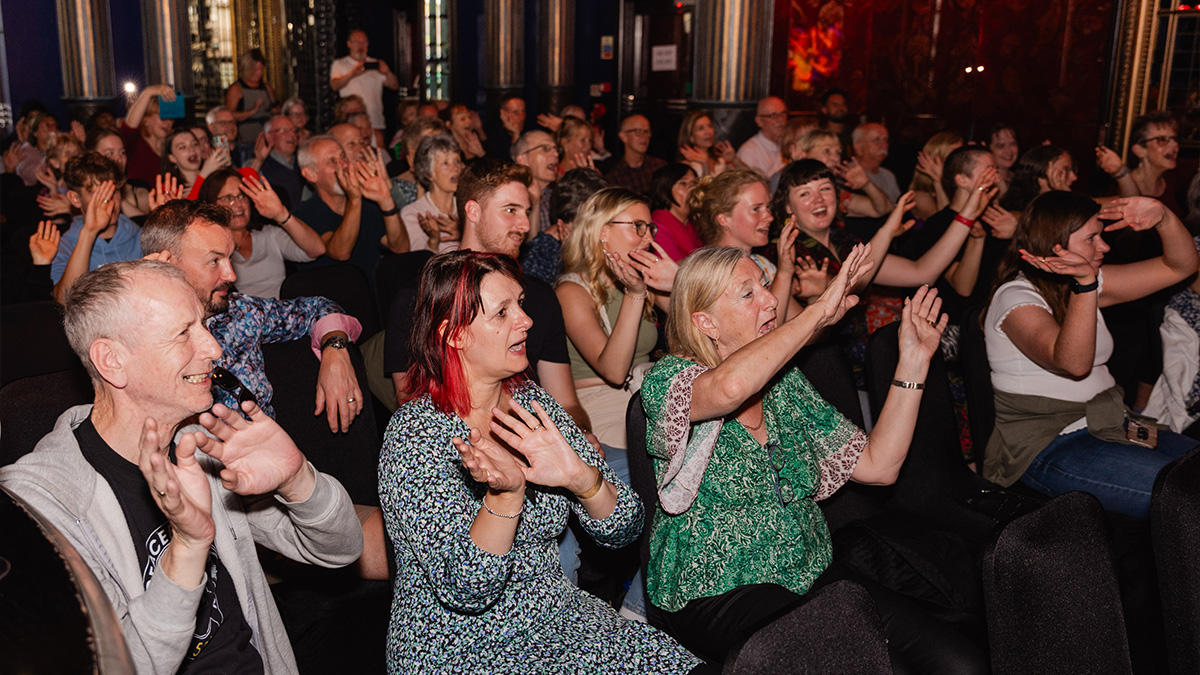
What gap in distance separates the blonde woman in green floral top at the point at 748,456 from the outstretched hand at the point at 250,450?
79cm

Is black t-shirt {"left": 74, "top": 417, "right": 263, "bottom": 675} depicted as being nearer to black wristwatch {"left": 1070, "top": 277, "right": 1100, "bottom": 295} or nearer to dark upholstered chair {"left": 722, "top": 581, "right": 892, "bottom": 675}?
dark upholstered chair {"left": 722, "top": 581, "right": 892, "bottom": 675}

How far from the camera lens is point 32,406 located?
1994mm

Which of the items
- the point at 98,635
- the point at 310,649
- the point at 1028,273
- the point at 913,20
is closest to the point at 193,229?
the point at 310,649

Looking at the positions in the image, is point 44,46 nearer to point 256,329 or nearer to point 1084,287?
point 256,329

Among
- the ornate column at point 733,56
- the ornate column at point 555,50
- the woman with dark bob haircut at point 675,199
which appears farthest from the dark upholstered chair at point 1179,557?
the ornate column at point 555,50

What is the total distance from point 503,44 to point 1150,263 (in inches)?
412

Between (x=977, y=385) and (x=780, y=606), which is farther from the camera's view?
(x=977, y=385)

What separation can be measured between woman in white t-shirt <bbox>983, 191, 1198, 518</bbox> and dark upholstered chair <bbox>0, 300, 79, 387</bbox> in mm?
2705

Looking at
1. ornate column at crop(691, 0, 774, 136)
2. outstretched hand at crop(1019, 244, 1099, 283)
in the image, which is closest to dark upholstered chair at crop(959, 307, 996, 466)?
outstretched hand at crop(1019, 244, 1099, 283)

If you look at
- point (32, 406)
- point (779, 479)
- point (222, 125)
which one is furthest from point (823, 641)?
point (222, 125)

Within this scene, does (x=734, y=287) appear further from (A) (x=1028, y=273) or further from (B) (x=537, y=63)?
(B) (x=537, y=63)

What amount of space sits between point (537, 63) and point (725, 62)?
184 inches

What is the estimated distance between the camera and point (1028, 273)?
292 centimetres

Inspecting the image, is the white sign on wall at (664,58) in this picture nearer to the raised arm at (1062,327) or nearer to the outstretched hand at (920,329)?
the raised arm at (1062,327)
